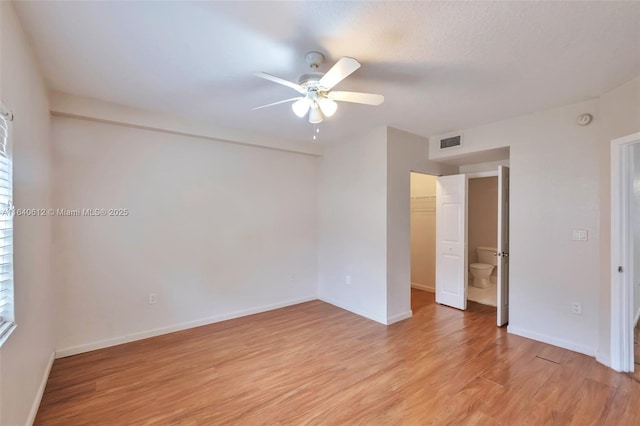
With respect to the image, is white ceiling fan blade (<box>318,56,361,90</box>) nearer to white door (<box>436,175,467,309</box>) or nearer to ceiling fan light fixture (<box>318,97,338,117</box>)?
ceiling fan light fixture (<box>318,97,338,117</box>)

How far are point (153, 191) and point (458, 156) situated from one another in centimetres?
404

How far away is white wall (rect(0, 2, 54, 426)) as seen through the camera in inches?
62.3

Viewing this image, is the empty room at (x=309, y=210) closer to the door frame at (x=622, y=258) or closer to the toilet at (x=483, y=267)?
the door frame at (x=622, y=258)

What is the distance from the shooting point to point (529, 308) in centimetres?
334

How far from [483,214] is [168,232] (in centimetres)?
580

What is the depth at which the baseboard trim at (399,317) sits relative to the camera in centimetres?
377

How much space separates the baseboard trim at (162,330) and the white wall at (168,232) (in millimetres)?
14

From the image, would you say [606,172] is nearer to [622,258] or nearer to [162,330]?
[622,258]

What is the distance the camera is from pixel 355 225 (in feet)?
13.8

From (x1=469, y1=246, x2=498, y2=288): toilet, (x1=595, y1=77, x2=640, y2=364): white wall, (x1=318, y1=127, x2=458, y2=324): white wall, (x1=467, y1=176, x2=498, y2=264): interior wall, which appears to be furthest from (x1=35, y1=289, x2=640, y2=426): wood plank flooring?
(x1=467, y1=176, x2=498, y2=264): interior wall

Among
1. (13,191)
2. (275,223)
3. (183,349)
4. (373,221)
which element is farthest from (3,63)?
(373,221)

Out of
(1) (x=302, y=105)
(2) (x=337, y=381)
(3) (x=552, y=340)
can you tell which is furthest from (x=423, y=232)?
(1) (x=302, y=105)

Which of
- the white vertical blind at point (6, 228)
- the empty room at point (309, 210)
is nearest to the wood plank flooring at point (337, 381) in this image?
the empty room at point (309, 210)

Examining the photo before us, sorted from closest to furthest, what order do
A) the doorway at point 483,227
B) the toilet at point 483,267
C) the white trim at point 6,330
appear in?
the white trim at point 6,330 → the toilet at point 483,267 → the doorway at point 483,227
